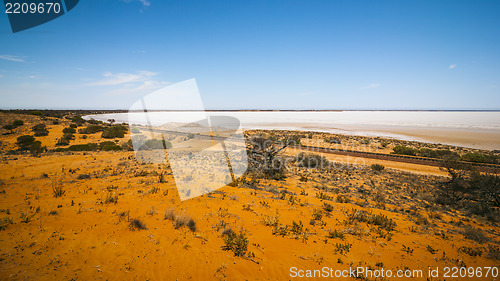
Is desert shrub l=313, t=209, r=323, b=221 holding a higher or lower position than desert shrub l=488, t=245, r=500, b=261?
higher

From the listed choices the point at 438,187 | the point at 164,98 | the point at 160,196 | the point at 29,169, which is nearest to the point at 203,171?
the point at 160,196

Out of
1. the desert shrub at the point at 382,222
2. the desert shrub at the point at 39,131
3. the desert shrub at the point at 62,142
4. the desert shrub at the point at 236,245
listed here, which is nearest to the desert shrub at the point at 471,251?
the desert shrub at the point at 382,222

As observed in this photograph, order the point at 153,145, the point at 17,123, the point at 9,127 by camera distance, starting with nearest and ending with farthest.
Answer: the point at 153,145 → the point at 9,127 → the point at 17,123

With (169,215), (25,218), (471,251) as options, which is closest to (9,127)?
(25,218)

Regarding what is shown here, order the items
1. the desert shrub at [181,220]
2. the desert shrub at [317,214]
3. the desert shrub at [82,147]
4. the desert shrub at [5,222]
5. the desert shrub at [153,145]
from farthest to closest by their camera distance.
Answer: the desert shrub at [153,145] → the desert shrub at [82,147] → the desert shrub at [317,214] → the desert shrub at [181,220] → the desert shrub at [5,222]

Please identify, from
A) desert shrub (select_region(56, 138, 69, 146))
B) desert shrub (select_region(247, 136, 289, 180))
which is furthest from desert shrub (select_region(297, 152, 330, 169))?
desert shrub (select_region(56, 138, 69, 146))

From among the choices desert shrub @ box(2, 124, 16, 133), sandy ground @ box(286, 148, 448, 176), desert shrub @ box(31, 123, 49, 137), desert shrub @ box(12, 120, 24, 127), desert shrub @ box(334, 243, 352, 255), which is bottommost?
sandy ground @ box(286, 148, 448, 176)

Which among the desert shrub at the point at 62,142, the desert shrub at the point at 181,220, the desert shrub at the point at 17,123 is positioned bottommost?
the desert shrub at the point at 181,220

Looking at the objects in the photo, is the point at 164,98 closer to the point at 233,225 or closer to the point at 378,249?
the point at 233,225

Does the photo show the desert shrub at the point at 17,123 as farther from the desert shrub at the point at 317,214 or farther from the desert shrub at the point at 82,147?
the desert shrub at the point at 317,214

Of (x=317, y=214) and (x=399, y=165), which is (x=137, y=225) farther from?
(x=399, y=165)

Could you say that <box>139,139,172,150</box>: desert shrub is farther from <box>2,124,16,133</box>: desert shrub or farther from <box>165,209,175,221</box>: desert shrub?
<box>2,124,16,133</box>: desert shrub
